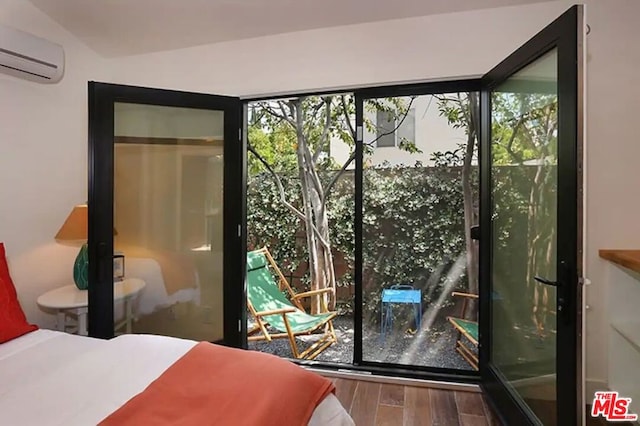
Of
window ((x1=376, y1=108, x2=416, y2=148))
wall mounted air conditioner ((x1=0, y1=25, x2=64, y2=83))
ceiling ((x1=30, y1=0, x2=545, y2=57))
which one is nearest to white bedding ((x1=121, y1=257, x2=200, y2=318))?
wall mounted air conditioner ((x1=0, y1=25, x2=64, y2=83))

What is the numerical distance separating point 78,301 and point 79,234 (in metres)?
0.47

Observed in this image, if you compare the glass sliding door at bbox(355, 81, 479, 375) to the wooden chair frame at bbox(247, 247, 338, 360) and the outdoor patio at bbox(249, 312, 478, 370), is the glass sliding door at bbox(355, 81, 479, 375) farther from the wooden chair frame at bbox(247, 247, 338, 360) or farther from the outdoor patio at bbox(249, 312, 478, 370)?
the wooden chair frame at bbox(247, 247, 338, 360)

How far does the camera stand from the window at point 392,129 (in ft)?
8.95

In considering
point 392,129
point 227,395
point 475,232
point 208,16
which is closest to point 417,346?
point 475,232

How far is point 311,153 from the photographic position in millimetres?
3873

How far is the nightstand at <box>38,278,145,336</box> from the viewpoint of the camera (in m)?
2.42

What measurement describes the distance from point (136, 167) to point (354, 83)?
1610mm

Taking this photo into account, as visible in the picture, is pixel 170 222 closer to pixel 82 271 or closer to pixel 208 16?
pixel 82 271

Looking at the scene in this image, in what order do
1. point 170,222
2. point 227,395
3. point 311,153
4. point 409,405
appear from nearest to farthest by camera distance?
point 227,395 → point 409,405 → point 170,222 → point 311,153

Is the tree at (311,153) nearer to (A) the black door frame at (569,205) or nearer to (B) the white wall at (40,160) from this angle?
(B) the white wall at (40,160)

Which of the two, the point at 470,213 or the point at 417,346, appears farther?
the point at 417,346

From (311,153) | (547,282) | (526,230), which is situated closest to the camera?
(547,282)

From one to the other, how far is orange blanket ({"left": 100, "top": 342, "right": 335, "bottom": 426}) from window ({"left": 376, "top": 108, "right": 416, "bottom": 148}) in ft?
5.82

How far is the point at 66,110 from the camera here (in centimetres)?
281
